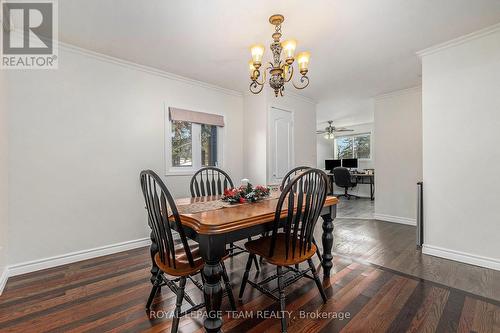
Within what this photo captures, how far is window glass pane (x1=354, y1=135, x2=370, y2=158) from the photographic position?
748 centimetres

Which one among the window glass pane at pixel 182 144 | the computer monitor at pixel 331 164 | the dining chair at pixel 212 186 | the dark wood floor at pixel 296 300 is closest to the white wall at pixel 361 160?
the computer monitor at pixel 331 164

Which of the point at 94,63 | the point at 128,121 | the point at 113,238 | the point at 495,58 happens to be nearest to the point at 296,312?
the point at 113,238

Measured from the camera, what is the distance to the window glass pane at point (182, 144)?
3496 mm

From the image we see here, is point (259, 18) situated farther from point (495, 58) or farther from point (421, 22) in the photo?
point (495, 58)

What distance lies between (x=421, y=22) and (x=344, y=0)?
0.92 m

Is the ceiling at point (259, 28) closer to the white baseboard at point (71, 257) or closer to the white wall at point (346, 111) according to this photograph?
the white wall at point (346, 111)

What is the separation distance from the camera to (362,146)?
7633 mm

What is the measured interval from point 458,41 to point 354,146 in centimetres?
554

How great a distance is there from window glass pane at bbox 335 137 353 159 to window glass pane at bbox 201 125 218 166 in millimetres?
5707

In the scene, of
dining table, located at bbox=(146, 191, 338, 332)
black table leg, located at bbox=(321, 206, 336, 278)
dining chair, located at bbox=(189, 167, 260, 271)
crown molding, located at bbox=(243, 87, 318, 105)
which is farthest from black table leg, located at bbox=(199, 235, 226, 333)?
crown molding, located at bbox=(243, 87, 318, 105)

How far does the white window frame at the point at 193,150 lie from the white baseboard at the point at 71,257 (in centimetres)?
102

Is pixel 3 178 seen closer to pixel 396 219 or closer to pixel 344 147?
pixel 396 219

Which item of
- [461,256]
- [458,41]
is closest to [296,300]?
[461,256]

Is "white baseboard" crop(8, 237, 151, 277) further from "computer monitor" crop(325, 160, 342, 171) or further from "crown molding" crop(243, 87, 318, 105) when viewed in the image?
"computer monitor" crop(325, 160, 342, 171)
